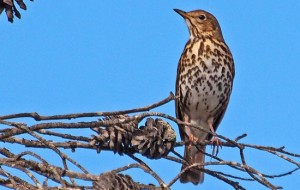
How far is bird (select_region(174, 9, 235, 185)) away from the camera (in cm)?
578

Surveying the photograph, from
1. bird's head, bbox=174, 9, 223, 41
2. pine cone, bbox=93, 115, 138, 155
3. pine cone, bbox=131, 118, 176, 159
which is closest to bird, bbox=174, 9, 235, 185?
bird's head, bbox=174, 9, 223, 41

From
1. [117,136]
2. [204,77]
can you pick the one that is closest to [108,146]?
[117,136]

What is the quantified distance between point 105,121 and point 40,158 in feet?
1.26

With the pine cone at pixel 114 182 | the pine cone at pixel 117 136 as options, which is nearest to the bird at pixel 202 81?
the pine cone at pixel 117 136

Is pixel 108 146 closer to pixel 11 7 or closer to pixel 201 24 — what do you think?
pixel 11 7

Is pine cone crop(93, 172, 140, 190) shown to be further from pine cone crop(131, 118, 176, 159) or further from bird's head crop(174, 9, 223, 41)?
bird's head crop(174, 9, 223, 41)

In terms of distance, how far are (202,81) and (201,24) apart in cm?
88

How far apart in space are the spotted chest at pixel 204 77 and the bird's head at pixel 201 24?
216 millimetres

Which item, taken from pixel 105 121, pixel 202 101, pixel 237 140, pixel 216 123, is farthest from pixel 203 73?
pixel 105 121

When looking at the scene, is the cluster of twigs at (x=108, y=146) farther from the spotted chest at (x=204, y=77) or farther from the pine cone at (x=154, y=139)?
the spotted chest at (x=204, y=77)

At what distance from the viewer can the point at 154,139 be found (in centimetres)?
296

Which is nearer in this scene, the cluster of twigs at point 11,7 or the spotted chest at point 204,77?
the cluster of twigs at point 11,7

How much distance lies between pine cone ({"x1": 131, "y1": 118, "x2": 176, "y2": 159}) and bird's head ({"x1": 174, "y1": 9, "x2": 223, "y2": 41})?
3.32 metres

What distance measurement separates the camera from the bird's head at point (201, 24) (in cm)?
635
